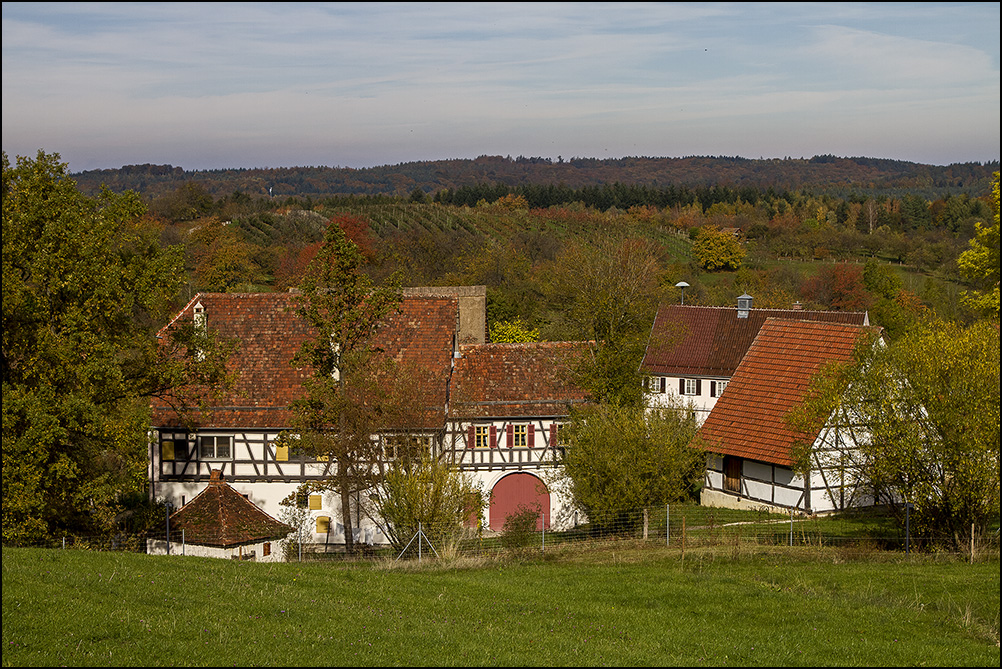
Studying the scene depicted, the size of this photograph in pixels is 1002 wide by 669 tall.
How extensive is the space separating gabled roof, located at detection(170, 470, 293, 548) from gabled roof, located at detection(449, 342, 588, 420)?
23.5ft

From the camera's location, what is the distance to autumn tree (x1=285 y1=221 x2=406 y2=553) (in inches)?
1047

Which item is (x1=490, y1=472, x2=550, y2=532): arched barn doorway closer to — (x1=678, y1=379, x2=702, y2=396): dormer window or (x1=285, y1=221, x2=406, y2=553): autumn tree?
(x1=285, y1=221, x2=406, y2=553): autumn tree

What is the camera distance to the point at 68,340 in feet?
71.3

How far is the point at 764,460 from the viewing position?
98.7 feet

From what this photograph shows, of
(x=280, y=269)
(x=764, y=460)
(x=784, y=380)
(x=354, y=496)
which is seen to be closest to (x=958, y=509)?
(x=764, y=460)

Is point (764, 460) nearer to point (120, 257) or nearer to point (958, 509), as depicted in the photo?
point (958, 509)

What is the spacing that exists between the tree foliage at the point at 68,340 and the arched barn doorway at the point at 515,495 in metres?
12.4

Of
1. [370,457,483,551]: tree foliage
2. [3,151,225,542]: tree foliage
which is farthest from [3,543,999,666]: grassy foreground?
[3,151,225,542]: tree foliage

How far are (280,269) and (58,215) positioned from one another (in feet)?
170

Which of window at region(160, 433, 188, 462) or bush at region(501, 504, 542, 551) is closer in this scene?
bush at region(501, 504, 542, 551)

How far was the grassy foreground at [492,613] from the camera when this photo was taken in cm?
1187

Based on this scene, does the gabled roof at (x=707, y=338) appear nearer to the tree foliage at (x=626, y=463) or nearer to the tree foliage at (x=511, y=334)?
the tree foliage at (x=511, y=334)

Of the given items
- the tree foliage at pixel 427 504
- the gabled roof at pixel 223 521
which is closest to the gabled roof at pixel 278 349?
the gabled roof at pixel 223 521

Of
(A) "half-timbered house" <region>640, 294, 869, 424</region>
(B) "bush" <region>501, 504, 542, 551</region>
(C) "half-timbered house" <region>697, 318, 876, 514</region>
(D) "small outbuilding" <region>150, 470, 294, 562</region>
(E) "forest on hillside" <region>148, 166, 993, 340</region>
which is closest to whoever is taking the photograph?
(B) "bush" <region>501, 504, 542, 551</region>
